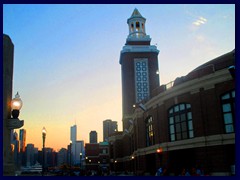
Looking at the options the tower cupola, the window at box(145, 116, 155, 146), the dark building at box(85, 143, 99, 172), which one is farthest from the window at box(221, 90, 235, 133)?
the dark building at box(85, 143, 99, 172)

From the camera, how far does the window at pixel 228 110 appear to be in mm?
28466

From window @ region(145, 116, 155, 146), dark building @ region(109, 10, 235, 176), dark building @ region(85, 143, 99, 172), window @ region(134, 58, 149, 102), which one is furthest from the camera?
dark building @ region(85, 143, 99, 172)

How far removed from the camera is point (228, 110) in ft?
94.3

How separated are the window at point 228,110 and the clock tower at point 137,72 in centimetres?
5500

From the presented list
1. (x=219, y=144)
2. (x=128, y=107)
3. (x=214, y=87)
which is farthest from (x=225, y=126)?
(x=128, y=107)

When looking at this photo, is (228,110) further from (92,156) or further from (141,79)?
(92,156)

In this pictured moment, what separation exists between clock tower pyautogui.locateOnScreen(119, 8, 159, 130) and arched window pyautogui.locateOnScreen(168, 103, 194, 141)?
160 feet

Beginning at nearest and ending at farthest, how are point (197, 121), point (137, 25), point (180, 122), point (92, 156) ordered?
point (197, 121) → point (180, 122) → point (137, 25) → point (92, 156)

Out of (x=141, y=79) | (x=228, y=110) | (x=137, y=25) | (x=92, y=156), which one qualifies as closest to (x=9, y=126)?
(x=228, y=110)

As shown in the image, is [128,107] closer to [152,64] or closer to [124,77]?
[124,77]

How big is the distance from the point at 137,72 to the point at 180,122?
2118 inches

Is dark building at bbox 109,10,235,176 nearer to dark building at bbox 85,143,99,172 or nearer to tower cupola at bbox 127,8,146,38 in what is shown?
tower cupola at bbox 127,8,146,38

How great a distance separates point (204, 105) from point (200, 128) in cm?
230

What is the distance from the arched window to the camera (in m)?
32.7
